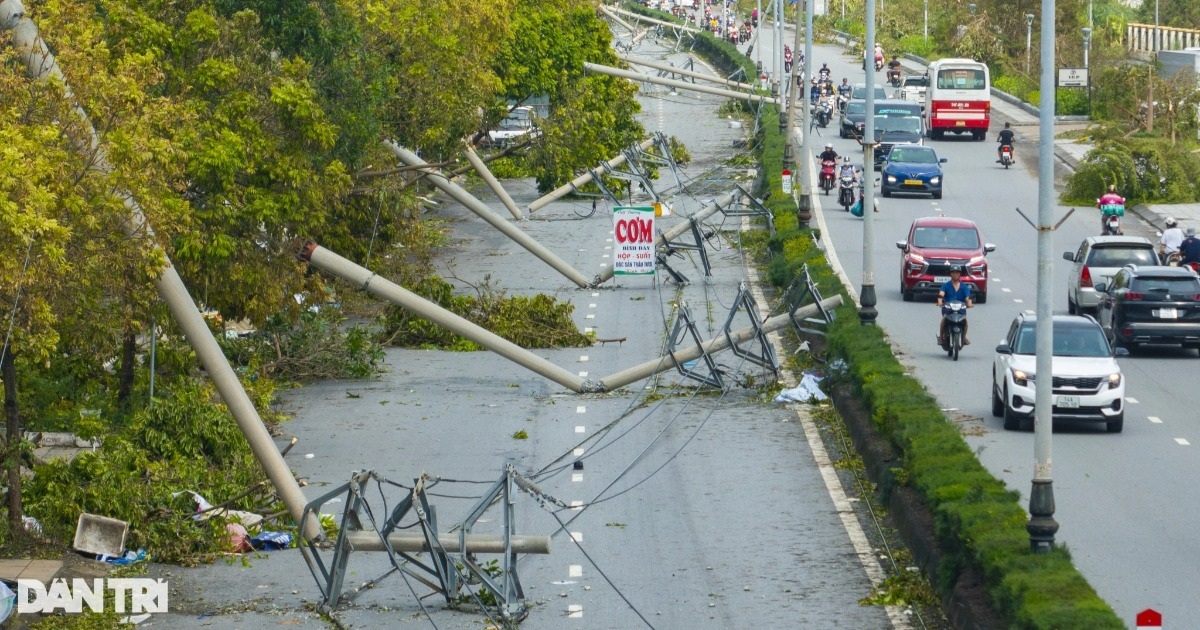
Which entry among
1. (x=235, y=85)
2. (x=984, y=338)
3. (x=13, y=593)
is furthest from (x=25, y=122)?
(x=984, y=338)

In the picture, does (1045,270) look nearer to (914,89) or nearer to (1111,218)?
(1111,218)

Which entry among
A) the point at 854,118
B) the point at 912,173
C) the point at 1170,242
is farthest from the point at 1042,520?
the point at 854,118

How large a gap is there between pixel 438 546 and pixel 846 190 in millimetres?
36159

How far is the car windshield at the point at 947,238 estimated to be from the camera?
123 feet

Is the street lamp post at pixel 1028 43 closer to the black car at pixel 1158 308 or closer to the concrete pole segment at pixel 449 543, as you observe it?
the black car at pixel 1158 308

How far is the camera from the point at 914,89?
76.9m

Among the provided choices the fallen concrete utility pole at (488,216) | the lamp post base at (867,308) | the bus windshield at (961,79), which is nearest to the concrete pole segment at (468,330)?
the lamp post base at (867,308)

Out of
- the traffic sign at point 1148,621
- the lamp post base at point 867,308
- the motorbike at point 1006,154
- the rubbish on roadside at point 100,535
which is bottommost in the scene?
the rubbish on roadside at point 100,535

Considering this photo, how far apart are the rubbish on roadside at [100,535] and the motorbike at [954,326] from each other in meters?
15.7

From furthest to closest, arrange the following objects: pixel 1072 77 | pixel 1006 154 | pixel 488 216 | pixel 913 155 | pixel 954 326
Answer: pixel 1072 77 < pixel 1006 154 < pixel 913 155 < pixel 488 216 < pixel 954 326

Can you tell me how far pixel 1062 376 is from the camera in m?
24.7

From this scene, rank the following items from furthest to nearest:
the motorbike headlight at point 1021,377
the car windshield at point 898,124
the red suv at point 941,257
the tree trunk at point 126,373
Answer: the car windshield at point 898,124 → the red suv at point 941,257 → the tree trunk at point 126,373 → the motorbike headlight at point 1021,377

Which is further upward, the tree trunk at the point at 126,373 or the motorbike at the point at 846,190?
the motorbike at the point at 846,190

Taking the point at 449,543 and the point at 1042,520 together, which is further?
the point at 449,543
